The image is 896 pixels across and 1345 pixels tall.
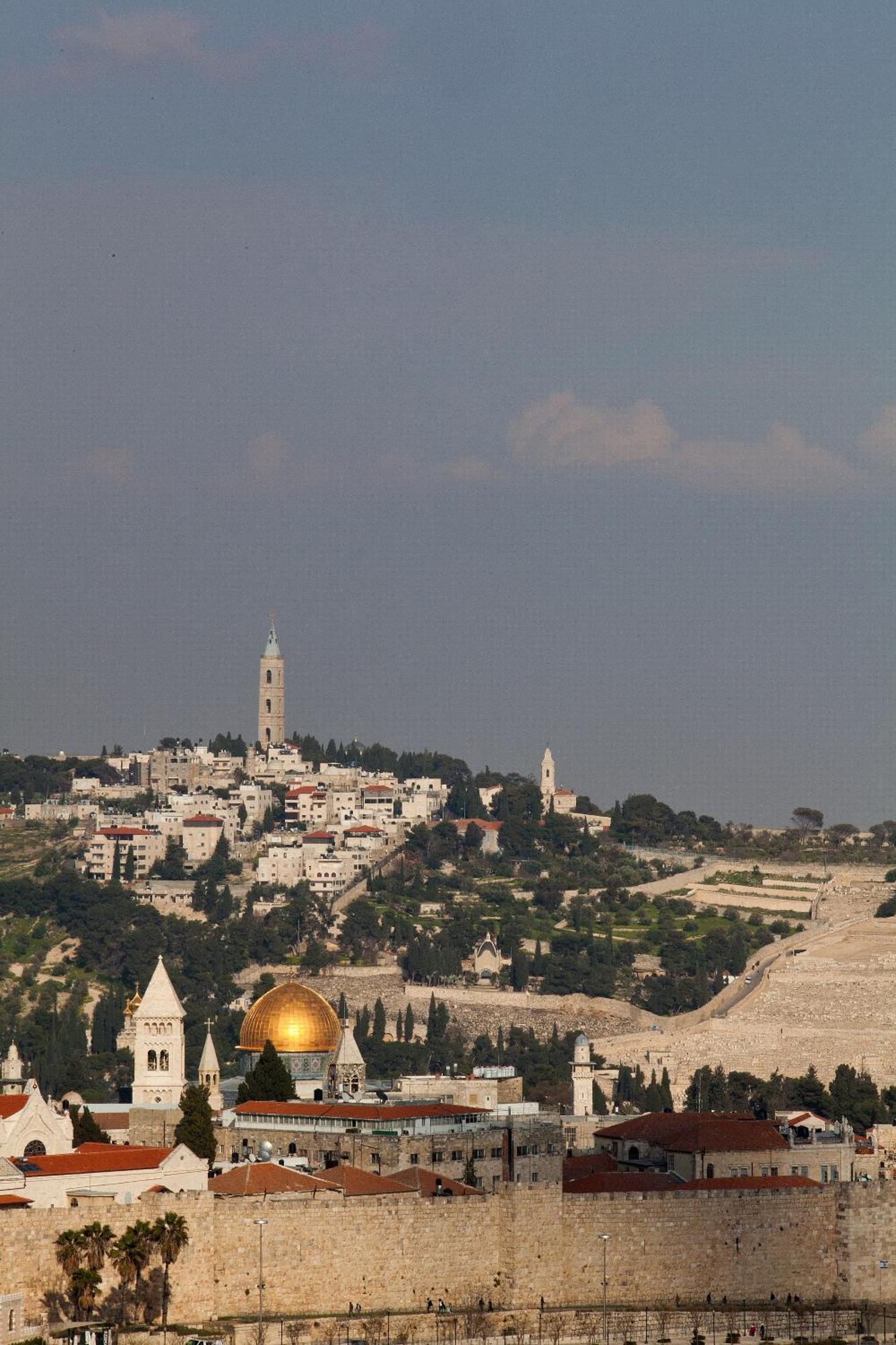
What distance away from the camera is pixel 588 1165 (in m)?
65.2

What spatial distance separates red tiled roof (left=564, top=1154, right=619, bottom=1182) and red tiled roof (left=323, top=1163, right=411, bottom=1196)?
21.4 feet

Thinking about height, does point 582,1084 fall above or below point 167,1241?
above

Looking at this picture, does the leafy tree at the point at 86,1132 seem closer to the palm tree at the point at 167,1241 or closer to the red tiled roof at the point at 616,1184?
the red tiled roof at the point at 616,1184

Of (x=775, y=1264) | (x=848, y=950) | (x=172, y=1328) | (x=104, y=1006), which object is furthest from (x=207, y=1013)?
(x=172, y=1328)

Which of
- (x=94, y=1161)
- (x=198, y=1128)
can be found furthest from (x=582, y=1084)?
(x=94, y=1161)

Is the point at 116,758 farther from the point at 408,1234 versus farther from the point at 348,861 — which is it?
the point at 408,1234

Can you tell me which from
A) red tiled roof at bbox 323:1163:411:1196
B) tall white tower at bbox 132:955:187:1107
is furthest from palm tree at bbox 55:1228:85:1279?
tall white tower at bbox 132:955:187:1107

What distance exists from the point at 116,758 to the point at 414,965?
67237 millimetres

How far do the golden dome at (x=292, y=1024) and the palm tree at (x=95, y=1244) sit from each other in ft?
77.2

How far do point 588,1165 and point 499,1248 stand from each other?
31.8 feet

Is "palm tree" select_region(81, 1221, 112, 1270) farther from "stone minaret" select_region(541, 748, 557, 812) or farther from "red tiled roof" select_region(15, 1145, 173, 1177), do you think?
"stone minaret" select_region(541, 748, 557, 812)

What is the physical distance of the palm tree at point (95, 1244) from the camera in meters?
49.6

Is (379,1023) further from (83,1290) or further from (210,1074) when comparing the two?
(83,1290)

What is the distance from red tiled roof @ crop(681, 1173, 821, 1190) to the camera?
197 ft
